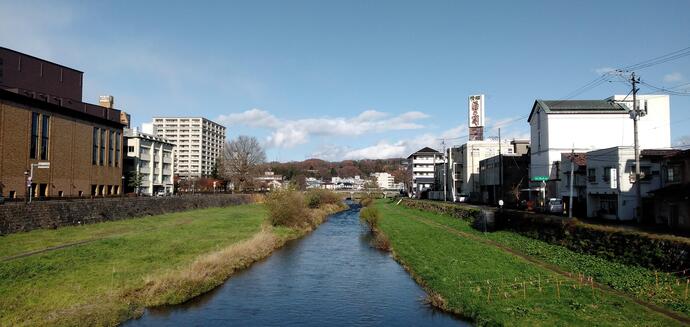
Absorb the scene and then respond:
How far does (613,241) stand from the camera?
26.1m

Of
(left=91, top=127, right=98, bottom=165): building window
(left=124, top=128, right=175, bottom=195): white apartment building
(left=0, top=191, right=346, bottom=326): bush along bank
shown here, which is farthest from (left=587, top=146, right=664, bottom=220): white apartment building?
(left=124, top=128, right=175, bottom=195): white apartment building

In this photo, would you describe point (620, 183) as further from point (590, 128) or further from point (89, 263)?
point (89, 263)

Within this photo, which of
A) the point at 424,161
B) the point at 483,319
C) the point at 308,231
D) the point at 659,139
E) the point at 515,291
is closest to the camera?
the point at 483,319

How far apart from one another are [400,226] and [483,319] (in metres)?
36.1

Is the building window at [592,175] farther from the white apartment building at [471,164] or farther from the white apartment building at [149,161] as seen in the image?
the white apartment building at [149,161]

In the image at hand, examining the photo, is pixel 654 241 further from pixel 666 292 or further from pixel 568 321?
pixel 568 321

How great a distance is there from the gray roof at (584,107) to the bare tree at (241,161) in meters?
73.1

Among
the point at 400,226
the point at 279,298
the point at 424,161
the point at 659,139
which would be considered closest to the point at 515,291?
the point at 279,298

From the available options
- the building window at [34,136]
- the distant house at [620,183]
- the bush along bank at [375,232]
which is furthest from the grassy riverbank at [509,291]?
the building window at [34,136]

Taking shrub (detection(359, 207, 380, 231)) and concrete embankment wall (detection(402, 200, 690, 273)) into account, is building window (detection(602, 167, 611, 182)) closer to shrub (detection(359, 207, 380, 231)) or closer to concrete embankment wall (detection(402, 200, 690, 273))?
concrete embankment wall (detection(402, 200, 690, 273))

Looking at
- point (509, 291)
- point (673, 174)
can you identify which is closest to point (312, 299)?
point (509, 291)

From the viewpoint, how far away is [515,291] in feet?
67.3

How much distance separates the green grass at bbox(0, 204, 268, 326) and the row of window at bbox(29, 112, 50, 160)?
1360cm

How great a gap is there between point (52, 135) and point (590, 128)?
6134cm
